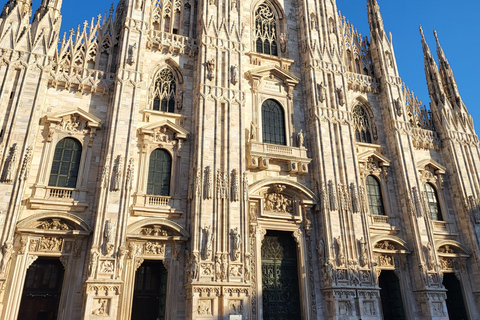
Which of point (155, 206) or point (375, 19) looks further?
point (375, 19)

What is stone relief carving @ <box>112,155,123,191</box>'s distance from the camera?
15.6 meters

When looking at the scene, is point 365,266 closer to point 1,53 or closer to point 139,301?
point 139,301

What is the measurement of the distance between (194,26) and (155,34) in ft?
8.42

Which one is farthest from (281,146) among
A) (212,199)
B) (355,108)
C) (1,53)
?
(1,53)

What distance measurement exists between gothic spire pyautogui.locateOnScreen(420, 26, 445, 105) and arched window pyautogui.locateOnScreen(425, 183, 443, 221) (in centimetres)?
606

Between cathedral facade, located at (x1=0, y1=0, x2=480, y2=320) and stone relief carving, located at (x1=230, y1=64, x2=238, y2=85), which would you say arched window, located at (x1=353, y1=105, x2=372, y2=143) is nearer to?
cathedral facade, located at (x1=0, y1=0, x2=480, y2=320)

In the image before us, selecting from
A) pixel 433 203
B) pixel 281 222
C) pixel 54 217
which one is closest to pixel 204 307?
pixel 281 222

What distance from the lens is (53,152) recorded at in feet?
52.9

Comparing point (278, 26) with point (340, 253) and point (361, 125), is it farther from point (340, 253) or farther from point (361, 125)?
point (340, 253)

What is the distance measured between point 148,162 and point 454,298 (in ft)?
58.4

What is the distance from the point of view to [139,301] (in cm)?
1633

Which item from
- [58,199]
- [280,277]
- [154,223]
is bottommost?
[280,277]

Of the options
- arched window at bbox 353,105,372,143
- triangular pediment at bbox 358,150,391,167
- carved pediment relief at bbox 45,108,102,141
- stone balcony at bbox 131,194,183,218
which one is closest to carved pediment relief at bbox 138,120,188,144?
carved pediment relief at bbox 45,108,102,141

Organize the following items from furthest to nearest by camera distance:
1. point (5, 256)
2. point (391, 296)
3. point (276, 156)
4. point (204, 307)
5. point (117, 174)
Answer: point (391, 296)
point (276, 156)
point (117, 174)
point (204, 307)
point (5, 256)
